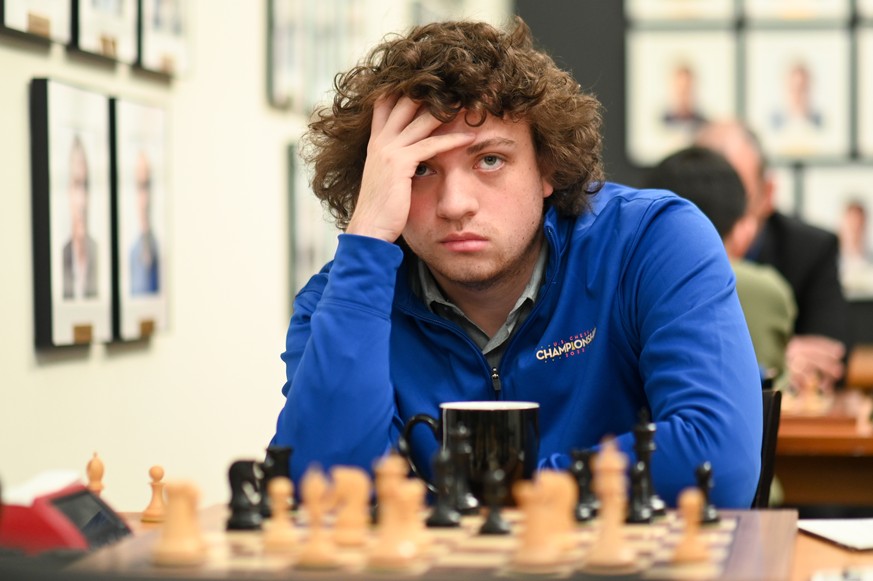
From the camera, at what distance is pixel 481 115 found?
77.6 inches

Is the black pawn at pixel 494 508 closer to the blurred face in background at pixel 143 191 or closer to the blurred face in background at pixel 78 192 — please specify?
the blurred face in background at pixel 78 192

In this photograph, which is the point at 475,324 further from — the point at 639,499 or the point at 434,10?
the point at 434,10

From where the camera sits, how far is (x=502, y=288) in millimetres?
2074

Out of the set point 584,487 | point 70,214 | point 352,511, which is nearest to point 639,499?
point 584,487

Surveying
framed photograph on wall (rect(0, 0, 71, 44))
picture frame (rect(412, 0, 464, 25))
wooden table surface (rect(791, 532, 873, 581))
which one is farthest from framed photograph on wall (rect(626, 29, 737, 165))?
wooden table surface (rect(791, 532, 873, 581))

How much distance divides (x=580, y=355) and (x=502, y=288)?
7.7 inches

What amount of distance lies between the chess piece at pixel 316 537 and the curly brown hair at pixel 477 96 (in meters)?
0.88

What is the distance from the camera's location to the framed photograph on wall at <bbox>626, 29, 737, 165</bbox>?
270 inches

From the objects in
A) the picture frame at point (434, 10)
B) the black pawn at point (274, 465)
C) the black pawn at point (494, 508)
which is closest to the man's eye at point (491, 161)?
the black pawn at point (274, 465)

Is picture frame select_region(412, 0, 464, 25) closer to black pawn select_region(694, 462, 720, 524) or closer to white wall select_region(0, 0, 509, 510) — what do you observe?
white wall select_region(0, 0, 509, 510)

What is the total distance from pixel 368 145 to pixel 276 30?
2.52 meters

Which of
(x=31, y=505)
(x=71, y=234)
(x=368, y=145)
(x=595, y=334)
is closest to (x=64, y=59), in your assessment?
→ (x=71, y=234)

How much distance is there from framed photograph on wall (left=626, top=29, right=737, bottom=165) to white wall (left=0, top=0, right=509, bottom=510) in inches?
102

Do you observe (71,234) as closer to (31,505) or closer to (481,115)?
(481,115)
